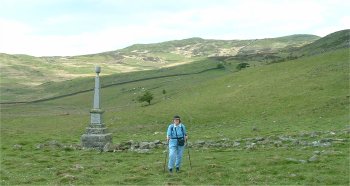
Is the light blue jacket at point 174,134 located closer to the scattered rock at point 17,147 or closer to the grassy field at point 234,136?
the grassy field at point 234,136

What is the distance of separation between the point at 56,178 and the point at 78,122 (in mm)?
53310

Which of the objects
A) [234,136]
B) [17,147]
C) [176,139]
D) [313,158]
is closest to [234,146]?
[234,136]

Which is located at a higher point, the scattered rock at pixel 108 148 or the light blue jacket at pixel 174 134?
the light blue jacket at pixel 174 134

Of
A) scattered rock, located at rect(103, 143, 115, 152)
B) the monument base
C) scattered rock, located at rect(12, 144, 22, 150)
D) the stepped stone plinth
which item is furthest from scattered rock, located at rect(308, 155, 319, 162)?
scattered rock, located at rect(12, 144, 22, 150)

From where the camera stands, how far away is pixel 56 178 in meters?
20.5

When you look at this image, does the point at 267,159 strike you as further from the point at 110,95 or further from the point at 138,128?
the point at 110,95

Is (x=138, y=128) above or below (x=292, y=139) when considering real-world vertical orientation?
below

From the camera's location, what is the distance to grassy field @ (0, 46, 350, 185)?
786 inches

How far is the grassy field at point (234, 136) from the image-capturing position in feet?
65.5

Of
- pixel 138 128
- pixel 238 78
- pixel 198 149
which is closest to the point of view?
pixel 198 149

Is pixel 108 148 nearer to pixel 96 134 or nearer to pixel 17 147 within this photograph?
pixel 96 134

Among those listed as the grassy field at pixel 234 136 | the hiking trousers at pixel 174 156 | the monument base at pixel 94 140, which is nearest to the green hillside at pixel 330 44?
the grassy field at pixel 234 136

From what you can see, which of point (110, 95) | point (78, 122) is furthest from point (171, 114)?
point (110, 95)

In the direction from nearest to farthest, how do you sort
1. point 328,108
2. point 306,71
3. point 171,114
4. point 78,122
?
1. point 328,108
2. point 171,114
3. point 78,122
4. point 306,71
